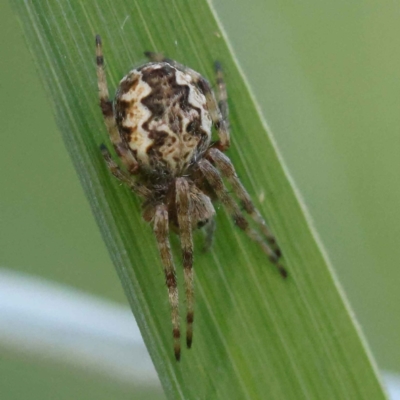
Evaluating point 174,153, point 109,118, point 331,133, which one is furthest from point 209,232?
point 331,133

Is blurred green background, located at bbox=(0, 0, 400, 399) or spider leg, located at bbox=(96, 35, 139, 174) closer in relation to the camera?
spider leg, located at bbox=(96, 35, 139, 174)

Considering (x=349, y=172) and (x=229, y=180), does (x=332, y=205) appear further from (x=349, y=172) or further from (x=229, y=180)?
(x=229, y=180)

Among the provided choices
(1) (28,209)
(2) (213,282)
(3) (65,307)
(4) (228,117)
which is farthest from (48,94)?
(1) (28,209)

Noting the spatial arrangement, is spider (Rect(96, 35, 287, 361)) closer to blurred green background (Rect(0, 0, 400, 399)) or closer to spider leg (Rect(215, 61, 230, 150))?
spider leg (Rect(215, 61, 230, 150))

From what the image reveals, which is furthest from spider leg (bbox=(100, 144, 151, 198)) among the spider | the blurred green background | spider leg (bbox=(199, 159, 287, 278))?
the blurred green background

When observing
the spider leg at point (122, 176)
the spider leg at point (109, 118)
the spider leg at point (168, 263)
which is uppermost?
the spider leg at point (109, 118)

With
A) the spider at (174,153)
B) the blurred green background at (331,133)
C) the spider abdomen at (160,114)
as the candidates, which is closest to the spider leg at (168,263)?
the spider at (174,153)

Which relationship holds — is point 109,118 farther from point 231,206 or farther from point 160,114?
point 231,206

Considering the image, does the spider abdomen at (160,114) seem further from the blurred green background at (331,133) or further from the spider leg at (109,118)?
the blurred green background at (331,133)
